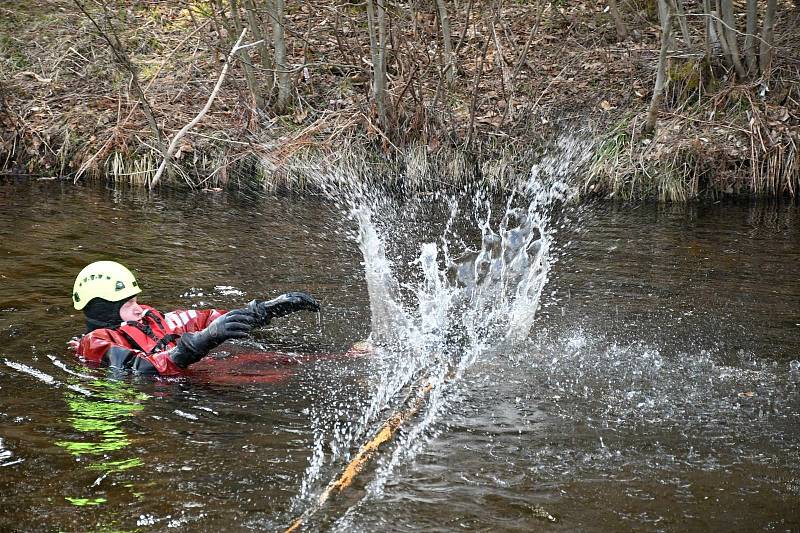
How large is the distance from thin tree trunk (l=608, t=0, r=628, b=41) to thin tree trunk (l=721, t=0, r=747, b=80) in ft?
8.48

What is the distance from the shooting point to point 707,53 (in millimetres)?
13547

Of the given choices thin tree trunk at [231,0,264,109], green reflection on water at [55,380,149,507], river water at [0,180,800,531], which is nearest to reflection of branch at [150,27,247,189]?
thin tree trunk at [231,0,264,109]

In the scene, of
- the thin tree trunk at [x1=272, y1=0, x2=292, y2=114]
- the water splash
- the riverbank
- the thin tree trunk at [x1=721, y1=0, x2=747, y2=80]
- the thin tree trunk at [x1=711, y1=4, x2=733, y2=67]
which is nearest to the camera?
the water splash

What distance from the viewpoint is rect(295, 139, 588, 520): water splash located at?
4.94 metres

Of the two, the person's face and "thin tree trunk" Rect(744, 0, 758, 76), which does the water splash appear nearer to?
the person's face

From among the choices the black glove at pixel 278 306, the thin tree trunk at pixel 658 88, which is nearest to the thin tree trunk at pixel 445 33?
the thin tree trunk at pixel 658 88

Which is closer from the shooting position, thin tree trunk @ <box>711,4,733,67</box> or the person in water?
the person in water

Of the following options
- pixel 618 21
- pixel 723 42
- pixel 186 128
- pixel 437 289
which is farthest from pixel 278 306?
pixel 618 21

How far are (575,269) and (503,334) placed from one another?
2.44 metres

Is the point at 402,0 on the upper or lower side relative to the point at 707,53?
upper

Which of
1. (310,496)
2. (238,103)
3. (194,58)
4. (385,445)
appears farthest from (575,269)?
(194,58)

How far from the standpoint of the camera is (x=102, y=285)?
5.91 metres

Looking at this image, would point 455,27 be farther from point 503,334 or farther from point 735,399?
point 735,399

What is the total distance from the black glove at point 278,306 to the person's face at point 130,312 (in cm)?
89
